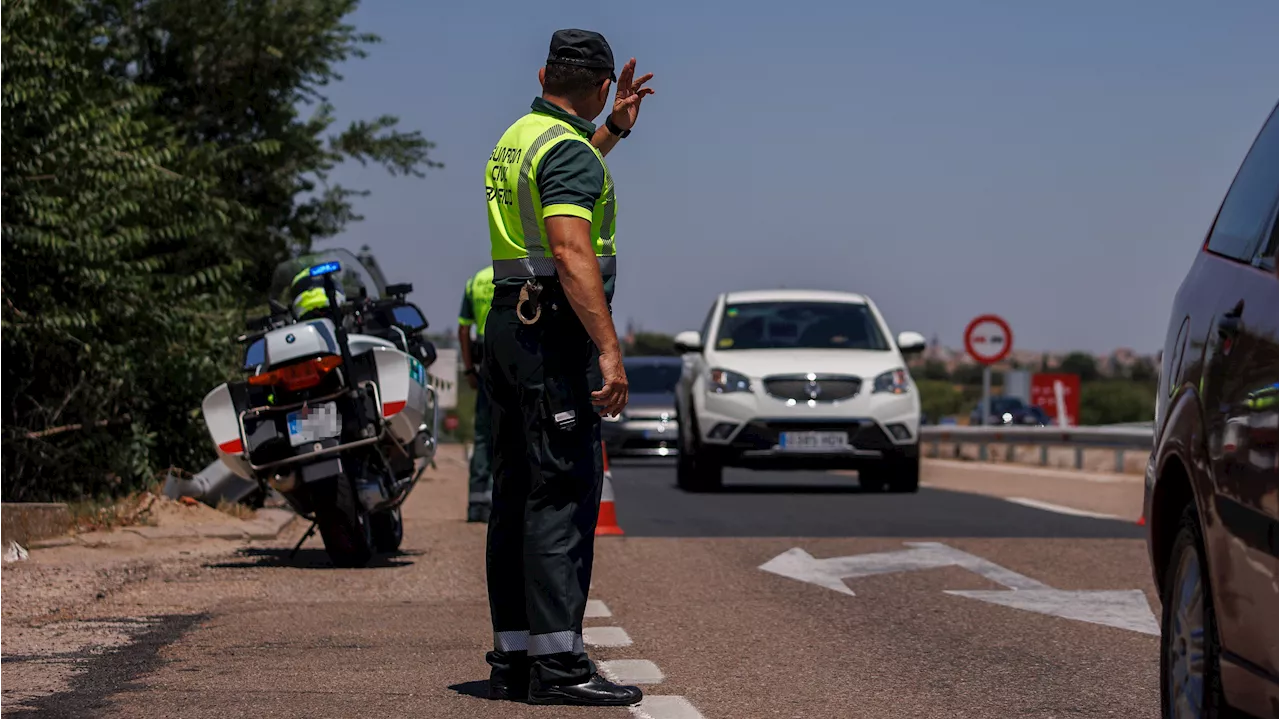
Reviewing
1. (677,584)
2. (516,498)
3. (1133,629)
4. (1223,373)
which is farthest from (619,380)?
(677,584)

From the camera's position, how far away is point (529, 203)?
6363 mm

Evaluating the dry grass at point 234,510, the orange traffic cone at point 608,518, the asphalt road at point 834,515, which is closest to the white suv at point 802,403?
the asphalt road at point 834,515

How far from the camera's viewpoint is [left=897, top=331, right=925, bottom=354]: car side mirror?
19078 millimetres

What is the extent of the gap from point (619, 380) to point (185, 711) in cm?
160

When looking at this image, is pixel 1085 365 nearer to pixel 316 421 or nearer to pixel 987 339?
pixel 987 339

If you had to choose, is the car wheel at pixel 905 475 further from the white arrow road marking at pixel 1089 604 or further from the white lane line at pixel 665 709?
the white lane line at pixel 665 709

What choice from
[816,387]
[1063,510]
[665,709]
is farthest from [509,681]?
[816,387]

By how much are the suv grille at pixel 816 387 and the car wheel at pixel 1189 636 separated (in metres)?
13.0

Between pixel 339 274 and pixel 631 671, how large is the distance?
5.04 meters

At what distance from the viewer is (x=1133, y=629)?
27.7 ft

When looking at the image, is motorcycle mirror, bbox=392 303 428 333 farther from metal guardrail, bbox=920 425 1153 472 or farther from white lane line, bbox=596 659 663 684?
metal guardrail, bbox=920 425 1153 472

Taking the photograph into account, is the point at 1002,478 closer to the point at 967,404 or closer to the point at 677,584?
the point at 677,584

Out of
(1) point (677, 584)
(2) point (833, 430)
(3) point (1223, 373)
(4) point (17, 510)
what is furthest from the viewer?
(2) point (833, 430)

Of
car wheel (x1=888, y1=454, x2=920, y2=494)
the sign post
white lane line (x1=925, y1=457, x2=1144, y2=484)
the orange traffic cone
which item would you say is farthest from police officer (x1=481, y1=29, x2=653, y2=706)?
the sign post
